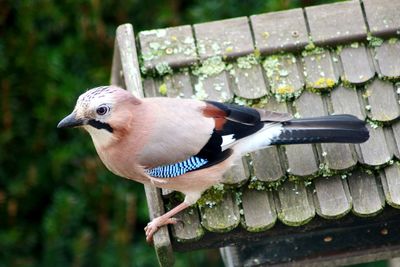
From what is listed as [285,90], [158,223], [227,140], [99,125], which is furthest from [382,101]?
[99,125]

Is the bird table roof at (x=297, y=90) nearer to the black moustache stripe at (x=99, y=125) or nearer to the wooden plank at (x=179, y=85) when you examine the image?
the wooden plank at (x=179, y=85)

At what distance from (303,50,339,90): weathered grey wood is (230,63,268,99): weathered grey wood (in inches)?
7.3

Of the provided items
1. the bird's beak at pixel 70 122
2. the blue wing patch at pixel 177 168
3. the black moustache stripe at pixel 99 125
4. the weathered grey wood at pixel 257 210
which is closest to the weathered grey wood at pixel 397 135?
the weathered grey wood at pixel 257 210

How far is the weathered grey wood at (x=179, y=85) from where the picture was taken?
3529mm

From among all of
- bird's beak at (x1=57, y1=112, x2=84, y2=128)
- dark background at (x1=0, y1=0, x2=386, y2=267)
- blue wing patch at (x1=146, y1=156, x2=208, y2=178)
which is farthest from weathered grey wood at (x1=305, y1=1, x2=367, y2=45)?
dark background at (x1=0, y1=0, x2=386, y2=267)

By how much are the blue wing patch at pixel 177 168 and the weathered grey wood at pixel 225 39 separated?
497mm

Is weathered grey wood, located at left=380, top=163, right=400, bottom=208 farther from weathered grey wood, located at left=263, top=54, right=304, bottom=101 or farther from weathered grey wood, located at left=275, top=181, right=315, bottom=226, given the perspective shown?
weathered grey wood, located at left=263, top=54, right=304, bottom=101

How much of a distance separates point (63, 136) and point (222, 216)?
7.03ft

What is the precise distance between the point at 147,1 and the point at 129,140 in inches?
78.4

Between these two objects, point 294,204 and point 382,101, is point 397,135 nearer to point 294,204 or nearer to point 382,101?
point 382,101

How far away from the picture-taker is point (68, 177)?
506 cm

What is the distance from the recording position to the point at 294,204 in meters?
3.23

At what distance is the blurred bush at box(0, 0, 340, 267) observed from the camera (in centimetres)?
483

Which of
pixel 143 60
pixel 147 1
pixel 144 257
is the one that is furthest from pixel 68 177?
pixel 143 60
